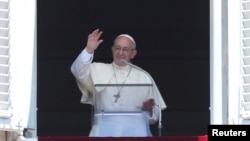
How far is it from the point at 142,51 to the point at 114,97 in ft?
6.18

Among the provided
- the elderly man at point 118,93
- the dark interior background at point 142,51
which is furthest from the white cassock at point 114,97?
the dark interior background at point 142,51

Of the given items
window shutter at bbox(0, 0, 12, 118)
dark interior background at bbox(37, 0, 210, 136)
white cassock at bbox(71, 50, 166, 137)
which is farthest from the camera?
dark interior background at bbox(37, 0, 210, 136)

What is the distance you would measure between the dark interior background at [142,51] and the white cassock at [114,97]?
1.63 meters

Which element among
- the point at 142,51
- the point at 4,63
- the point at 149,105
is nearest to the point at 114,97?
the point at 149,105

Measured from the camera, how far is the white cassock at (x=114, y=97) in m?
9.06

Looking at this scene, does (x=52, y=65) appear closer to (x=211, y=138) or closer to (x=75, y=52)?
(x=75, y=52)

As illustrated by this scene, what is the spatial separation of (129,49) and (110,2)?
192 cm

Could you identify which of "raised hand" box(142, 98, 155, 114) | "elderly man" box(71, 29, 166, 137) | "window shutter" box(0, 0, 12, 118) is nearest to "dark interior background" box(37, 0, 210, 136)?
"elderly man" box(71, 29, 166, 137)

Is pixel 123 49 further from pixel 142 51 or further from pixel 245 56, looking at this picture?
pixel 142 51

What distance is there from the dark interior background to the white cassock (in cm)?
163

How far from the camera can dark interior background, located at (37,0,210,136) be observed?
36.2ft

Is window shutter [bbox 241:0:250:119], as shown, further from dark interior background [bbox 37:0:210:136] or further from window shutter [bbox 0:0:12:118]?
dark interior background [bbox 37:0:210:136]

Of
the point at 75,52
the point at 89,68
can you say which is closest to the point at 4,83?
the point at 89,68

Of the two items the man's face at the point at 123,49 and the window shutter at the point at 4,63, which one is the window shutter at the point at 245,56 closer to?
the man's face at the point at 123,49
